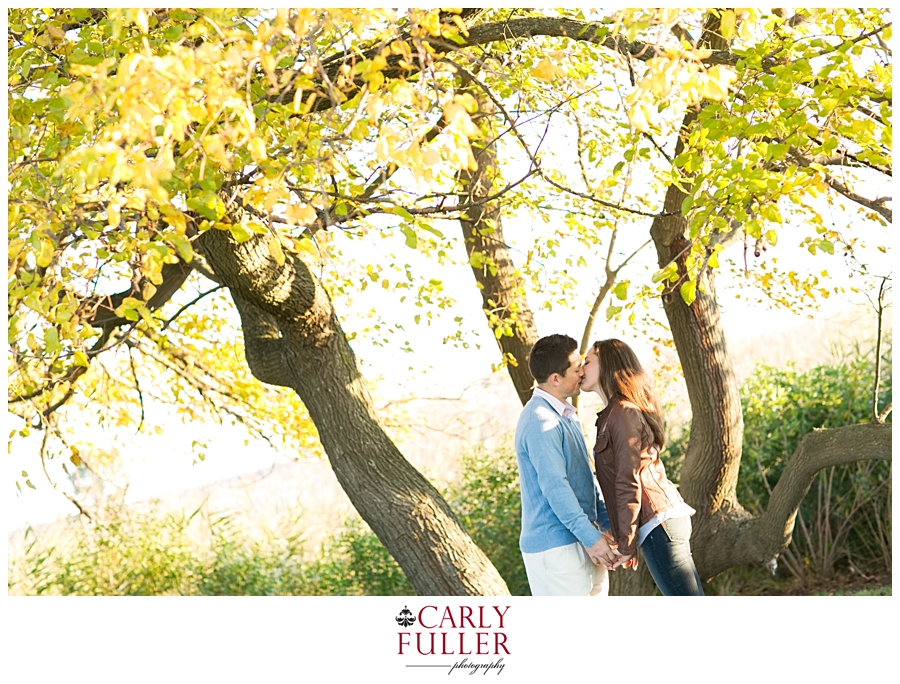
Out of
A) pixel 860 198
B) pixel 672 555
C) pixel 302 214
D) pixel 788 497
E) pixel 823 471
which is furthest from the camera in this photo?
pixel 823 471

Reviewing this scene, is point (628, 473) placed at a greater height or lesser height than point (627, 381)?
lesser

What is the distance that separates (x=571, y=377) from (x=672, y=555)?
2.15 ft

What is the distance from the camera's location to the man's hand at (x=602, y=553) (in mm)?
2686

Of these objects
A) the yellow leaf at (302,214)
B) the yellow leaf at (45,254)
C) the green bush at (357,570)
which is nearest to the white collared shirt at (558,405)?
the yellow leaf at (302,214)

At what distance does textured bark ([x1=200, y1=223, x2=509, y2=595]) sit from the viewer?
362cm

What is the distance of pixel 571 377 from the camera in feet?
9.50

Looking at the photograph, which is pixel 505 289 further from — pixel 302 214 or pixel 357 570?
pixel 302 214

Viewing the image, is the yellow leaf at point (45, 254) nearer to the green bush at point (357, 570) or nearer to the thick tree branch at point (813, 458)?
the thick tree branch at point (813, 458)

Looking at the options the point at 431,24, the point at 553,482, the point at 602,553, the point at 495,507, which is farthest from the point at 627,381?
the point at 495,507

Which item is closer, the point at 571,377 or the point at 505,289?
the point at 571,377

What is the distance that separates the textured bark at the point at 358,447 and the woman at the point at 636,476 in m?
0.99
